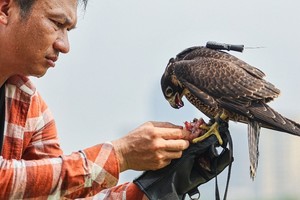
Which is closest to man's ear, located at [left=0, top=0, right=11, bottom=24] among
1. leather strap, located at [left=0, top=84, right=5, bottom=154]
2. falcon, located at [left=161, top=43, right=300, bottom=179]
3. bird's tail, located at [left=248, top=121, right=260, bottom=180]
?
leather strap, located at [left=0, top=84, right=5, bottom=154]

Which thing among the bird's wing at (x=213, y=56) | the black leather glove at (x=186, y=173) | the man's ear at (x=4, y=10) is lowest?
the black leather glove at (x=186, y=173)

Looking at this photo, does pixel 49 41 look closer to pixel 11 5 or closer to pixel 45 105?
pixel 11 5

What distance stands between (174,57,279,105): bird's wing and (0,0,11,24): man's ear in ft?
2.17

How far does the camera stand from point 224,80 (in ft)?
12.4

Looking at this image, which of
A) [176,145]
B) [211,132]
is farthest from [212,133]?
[176,145]

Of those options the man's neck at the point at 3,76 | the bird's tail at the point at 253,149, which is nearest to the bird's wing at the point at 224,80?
the bird's tail at the point at 253,149

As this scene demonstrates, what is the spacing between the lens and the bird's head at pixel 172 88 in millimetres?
3736

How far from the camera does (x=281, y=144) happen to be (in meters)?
31.7

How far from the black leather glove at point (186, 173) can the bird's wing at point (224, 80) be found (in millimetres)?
264

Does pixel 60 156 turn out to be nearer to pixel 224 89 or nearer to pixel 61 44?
pixel 61 44

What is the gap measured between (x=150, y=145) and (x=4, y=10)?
658 millimetres

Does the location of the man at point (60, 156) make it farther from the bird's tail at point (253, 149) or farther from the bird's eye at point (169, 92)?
the bird's eye at point (169, 92)

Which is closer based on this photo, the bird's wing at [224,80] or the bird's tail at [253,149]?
the bird's tail at [253,149]

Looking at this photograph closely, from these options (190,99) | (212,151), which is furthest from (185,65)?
(212,151)
